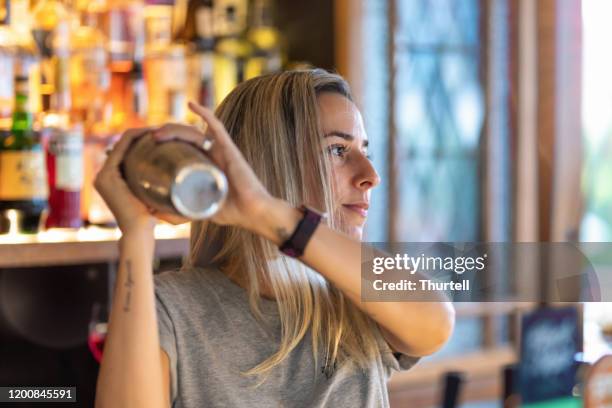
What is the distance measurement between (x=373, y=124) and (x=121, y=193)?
1.54m

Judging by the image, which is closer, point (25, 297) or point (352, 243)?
point (352, 243)

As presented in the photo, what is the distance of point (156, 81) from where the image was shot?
1.90m

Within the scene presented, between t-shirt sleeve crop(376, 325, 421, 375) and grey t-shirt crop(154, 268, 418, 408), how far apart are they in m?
0.02

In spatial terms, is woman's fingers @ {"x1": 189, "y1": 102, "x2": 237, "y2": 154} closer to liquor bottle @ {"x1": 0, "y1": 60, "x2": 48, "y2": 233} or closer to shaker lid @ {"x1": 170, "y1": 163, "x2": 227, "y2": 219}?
shaker lid @ {"x1": 170, "y1": 163, "x2": 227, "y2": 219}

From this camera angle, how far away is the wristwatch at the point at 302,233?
74 cm

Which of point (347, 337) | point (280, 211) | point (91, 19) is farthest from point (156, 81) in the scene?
point (280, 211)

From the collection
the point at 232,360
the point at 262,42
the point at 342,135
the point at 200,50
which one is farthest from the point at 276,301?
the point at 262,42

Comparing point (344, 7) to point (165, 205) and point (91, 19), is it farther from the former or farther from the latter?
point (165, 205)

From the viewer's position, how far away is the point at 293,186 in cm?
92

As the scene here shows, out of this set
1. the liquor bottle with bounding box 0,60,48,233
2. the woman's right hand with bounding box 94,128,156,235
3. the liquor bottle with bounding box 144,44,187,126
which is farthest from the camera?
the liquor bottle with bounding box 144,44,187,126

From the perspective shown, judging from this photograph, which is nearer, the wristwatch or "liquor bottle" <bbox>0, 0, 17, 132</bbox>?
the wristwatch

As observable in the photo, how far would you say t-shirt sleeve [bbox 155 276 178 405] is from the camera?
85 centimetres

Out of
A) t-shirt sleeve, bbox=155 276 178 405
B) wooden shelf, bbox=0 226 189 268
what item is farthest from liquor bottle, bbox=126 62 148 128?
t-shirt sleeve, bbox=155 276 178 405

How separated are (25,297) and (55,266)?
80 millimetres
